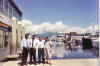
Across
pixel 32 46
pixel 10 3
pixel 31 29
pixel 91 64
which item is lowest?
pixel 91 64

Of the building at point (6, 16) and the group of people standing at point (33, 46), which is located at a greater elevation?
the building at point (6, 16)

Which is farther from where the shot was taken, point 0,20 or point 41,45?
point 0,20

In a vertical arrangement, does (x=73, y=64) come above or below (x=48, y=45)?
Answer: below

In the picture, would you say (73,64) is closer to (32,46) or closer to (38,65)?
(38,65)

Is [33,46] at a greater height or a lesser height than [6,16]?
lesser

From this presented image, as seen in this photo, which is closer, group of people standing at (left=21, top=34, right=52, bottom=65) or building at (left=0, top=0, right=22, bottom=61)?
group of people standing at (left=21, top=34, right=52, bottom=65)

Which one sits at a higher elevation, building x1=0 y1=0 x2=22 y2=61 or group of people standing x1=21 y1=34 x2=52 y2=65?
building x1=0 y1=0 x2=22 y2=61

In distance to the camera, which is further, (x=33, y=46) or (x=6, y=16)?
(x=6, y=16)

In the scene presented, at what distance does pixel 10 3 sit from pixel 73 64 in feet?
29.8

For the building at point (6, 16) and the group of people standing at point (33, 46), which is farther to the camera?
the building at point (6, 16)

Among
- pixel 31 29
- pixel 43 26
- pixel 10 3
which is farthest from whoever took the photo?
pixel 10 3

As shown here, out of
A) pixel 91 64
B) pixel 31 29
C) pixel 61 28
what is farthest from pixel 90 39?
pixel 91 64

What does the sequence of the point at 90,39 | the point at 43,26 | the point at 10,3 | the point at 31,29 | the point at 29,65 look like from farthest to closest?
the point at 90,39
the point at 10,3
the point at 43,26
the point at 31,29
the point at 29,65

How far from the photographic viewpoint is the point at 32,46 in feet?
18.8
